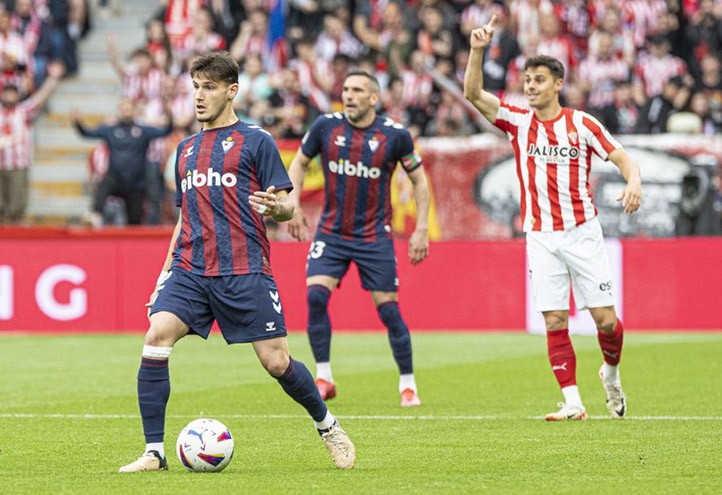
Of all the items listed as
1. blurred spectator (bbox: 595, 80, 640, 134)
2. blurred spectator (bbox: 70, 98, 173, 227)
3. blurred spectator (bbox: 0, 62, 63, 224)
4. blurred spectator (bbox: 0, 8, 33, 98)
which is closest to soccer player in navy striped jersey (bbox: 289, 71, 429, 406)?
blurred spectator (bbox: 70, 98, 173, 227)

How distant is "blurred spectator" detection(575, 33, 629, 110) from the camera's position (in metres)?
20.7

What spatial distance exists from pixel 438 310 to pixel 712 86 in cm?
563

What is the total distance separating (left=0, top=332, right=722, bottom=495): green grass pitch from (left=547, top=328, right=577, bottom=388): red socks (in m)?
0.32

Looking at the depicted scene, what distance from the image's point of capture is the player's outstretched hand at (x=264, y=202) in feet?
22.1

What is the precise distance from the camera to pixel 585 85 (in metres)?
20.6

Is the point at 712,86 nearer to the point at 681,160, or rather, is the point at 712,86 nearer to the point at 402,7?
the point at 681,160

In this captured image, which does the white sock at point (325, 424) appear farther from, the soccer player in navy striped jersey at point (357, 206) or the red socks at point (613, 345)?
the soccer player in navy striped jersey at point (357, 206)

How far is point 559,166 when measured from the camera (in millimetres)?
9617

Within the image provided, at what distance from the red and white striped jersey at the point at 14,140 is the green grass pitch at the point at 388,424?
17.6ft

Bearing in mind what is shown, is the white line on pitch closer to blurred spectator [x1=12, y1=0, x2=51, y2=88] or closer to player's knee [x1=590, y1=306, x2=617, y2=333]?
player's knee [x1=590, y1=306, x2=617, y2=333]

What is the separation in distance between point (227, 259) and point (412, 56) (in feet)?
47.3

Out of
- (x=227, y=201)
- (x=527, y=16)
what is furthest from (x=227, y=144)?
(x=527, y=16)

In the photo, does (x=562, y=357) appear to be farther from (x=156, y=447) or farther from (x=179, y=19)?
(x=179, y=19)

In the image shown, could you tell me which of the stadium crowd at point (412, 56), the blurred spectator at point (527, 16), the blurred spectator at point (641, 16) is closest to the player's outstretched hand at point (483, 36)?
the stadium crowd at point (412, 56)
